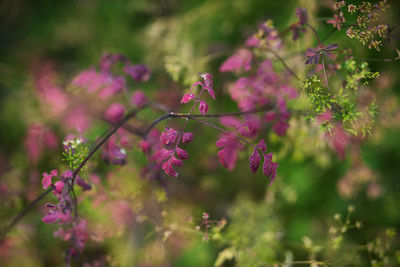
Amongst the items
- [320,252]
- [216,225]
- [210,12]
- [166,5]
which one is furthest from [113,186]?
[166,5]

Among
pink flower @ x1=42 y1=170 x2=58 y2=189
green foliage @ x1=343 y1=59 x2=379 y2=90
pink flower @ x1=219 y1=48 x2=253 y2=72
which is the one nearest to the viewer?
green foliage @ x1=343 y1=59 x2=379 y2=90

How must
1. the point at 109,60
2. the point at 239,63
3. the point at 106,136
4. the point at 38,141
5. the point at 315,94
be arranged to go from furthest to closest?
the point at 38,141, the point at 109,60, the point at 239,63, the point at 106,136, the point at 315,94

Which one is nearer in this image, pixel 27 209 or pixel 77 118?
pixel 27 209

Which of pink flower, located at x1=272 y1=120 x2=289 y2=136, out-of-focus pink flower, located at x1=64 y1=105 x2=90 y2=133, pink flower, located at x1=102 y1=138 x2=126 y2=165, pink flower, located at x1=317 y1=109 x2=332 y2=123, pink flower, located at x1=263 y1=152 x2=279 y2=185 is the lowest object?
pink flower, located at x1=263 y1=152 x2=279 y2=185

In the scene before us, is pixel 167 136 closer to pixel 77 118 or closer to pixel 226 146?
pixel 226 146

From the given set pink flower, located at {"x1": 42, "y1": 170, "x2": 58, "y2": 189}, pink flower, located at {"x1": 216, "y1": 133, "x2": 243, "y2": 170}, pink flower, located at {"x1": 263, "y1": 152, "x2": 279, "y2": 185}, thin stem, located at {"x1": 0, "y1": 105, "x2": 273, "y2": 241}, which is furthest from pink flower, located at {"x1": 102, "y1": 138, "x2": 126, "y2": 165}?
pink flower, located at {"x1": 263, "y1": 152, "x2": 279, "y2": 185}

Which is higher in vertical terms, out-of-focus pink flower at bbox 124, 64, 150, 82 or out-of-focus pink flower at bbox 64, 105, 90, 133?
out-of-focus pink flower at bbox 64, 105, 90, 133

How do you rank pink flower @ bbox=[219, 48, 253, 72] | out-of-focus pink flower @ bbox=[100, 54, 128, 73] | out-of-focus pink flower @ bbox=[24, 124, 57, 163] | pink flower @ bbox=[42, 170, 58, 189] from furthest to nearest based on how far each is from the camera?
out-of-focus pink flower @ bbox=[24, 124, 57, 163]
out-of-focus pink flower @ bbox=[100, 54, 128, 73]
pink flower @ bbox=[219, 48, 253, 72]
pink flower @ bbox=[42, 170, 58, 189]

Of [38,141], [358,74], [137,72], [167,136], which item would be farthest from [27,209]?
[358,74]

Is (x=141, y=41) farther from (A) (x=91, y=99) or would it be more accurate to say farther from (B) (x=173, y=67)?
(B) (x=173, y=67)

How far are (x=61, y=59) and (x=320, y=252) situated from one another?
293cm

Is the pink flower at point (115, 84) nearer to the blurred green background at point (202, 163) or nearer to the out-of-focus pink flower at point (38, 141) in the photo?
the blurred green background at point (202, 163)

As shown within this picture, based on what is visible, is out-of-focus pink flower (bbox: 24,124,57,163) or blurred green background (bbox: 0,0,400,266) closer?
blurred green background (bbox: 0,0,400,266)

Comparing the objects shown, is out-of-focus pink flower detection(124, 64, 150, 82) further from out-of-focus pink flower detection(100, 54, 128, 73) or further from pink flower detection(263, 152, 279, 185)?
pink flower detection(263, 152, 279, 185)
